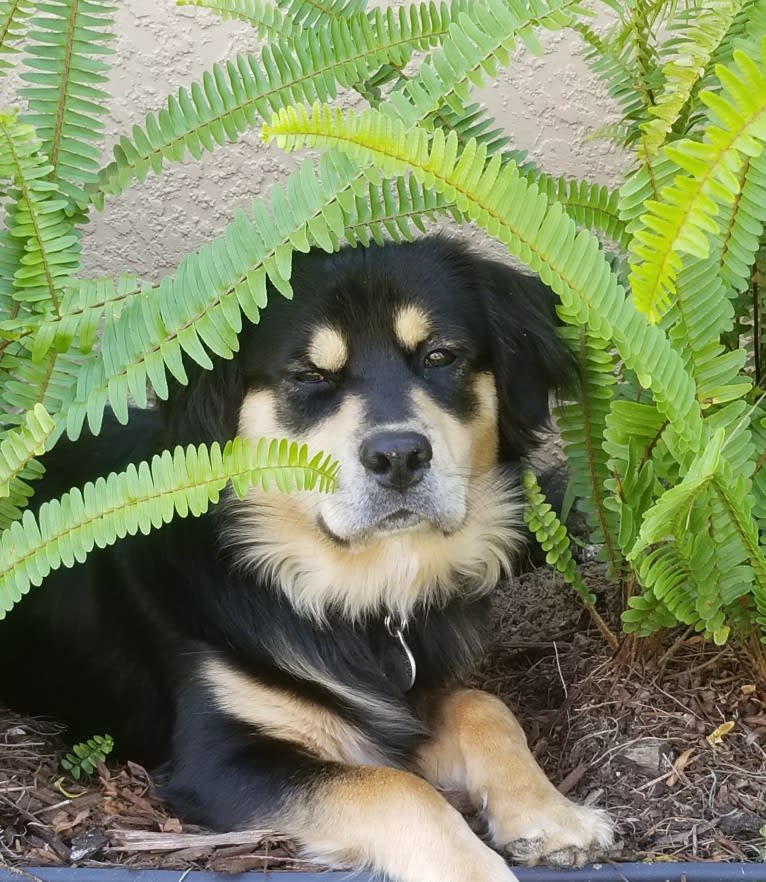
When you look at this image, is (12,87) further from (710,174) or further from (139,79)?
(710,174)

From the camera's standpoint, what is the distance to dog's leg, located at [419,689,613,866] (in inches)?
62.9

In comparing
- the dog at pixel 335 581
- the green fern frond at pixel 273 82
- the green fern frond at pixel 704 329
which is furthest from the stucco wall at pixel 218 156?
the green fern frond at pixel 704 329

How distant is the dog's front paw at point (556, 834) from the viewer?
5.16ft

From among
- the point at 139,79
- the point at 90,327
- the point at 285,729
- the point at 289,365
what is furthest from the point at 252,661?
the point at 139,79

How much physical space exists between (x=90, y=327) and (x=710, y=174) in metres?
0.93

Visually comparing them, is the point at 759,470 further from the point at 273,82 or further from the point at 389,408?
the point at 273,82

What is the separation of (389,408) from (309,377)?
0.64 ft

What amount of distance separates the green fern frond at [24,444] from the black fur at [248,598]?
1.45 feet

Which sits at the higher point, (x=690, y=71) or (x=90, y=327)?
(x=690, y=71)

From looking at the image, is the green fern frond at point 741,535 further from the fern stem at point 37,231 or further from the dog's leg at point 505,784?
the fern stem at point 37,231

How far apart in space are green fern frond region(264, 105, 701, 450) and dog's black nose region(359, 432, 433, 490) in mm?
441

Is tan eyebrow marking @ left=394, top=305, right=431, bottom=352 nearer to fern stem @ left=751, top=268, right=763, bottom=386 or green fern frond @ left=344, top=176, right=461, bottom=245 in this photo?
green fern frond @ left=344, top=176, right=461, bottom=245

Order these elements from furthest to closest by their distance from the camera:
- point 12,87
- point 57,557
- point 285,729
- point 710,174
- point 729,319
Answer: point 12,87 < point 285,729 < point 729,319 < point 57,557 < point 710,174

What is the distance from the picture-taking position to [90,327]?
1.62m
